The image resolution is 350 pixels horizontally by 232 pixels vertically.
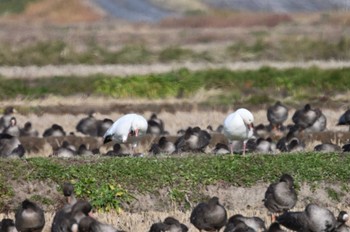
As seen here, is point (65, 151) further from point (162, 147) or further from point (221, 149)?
point (221, 149)

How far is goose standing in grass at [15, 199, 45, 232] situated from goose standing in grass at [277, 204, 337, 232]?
3.22 metres

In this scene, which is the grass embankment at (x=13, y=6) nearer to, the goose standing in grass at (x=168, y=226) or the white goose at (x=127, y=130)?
the white goose at (x=127, y=130)

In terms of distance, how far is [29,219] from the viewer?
16.0 metres

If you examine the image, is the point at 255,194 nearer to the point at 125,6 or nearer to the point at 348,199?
the point at 348,199

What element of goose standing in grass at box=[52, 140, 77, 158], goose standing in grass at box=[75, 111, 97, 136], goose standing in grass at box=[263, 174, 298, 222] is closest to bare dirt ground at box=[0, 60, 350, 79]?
goose standing in grass at box=[75, 111, 97, 136]

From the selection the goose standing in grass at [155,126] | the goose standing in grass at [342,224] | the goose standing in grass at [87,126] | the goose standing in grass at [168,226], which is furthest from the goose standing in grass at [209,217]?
the goose standing in grass at [87,126]

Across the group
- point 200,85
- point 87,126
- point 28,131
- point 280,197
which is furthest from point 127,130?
point 200,85

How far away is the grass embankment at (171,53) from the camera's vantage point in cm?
4300

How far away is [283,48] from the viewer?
147 feet

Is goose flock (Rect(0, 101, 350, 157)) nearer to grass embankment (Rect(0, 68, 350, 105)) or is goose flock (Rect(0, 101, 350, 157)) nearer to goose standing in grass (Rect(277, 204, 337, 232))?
grass embankment (Rect(0, 68, 350, 105))

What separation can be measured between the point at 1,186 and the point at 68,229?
12.2 ft

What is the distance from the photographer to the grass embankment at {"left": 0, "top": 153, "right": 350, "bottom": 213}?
60.7 feet

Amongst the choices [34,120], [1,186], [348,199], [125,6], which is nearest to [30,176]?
[1,186]

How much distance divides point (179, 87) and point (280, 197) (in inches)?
750
